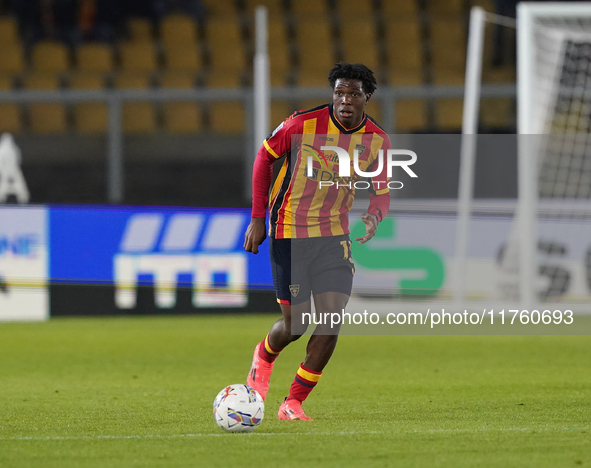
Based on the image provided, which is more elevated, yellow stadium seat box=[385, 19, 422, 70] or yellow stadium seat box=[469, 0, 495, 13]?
yellow stadium seat box=[469, 0, 495, 13]

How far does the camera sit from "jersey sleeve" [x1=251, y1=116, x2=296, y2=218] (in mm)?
5012

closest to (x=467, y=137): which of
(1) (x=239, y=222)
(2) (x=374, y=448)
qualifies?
(1) (x=239, y=222)

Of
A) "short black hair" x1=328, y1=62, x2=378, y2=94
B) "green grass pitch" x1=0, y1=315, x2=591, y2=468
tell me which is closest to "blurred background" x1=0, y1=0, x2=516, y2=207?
"green grass pitch" x1=0, y1=315, x2=591, y2=468

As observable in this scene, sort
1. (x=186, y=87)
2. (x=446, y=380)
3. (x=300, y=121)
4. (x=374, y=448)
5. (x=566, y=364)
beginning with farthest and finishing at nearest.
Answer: (x=186, y=87)
(x=566, y=364)
(x=446, y=380)
(x=300, y=121)
(x=374, y=448)

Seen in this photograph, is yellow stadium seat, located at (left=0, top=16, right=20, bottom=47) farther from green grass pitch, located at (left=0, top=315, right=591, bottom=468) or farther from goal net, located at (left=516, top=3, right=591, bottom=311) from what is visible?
goal net, located at (left=516, top=3, right=591, bottom=311)

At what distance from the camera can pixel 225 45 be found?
1600 cm

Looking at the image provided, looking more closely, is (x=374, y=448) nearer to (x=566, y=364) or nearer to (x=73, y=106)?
(x=566, y=364)

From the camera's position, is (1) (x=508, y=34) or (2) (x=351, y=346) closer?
(2) (x=351, y=346)

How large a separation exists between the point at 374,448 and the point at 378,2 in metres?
13.6

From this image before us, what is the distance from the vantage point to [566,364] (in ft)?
25.6

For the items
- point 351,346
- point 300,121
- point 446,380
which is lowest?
point 351,346

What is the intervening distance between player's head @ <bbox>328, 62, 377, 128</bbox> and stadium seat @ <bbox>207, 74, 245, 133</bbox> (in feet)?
32.1

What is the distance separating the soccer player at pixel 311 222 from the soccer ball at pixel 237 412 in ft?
1.44

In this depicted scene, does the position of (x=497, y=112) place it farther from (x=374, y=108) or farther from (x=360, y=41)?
(x=360, y=41)
